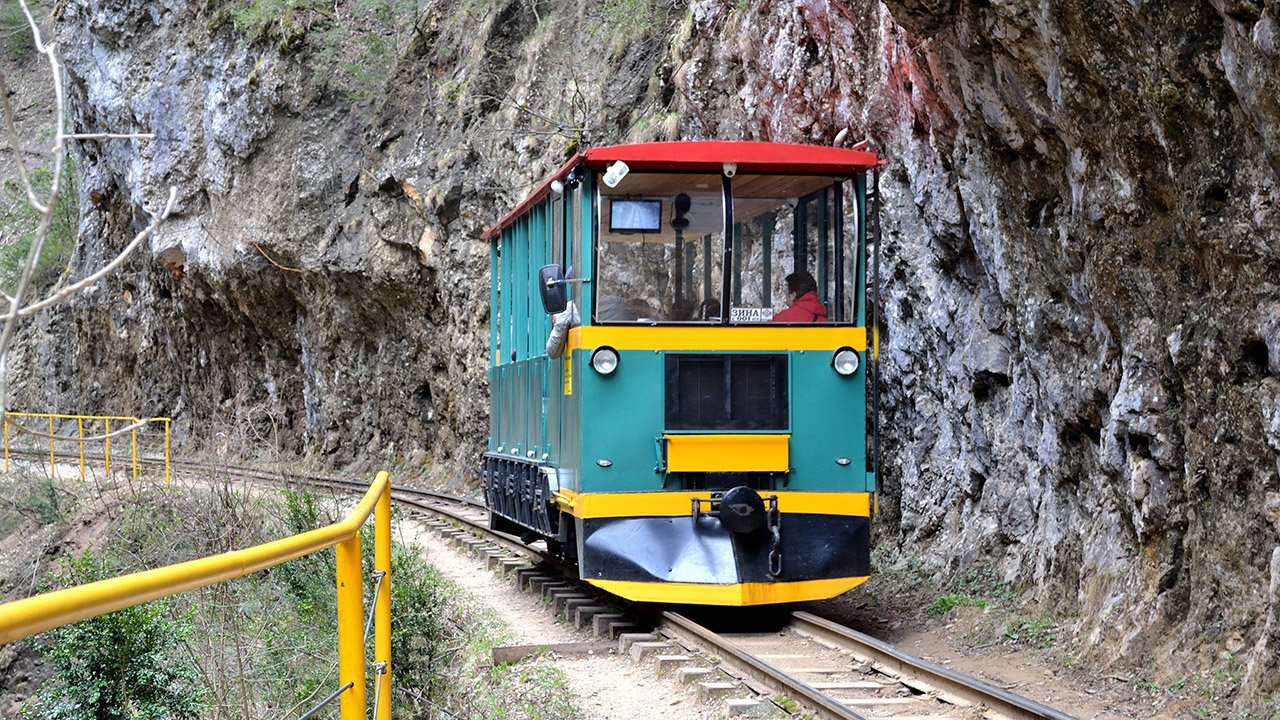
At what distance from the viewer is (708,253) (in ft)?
31.9

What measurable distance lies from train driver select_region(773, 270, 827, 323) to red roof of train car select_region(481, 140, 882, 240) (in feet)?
2.52

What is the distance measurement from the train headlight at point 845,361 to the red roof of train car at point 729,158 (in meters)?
1.27

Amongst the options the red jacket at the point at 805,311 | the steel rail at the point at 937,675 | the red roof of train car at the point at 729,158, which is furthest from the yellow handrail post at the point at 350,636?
the red jacket at the point at 805,311

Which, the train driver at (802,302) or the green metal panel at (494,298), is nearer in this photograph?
the train driver at (802,302)

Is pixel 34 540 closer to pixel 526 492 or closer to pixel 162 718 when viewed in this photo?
pixel 526 492

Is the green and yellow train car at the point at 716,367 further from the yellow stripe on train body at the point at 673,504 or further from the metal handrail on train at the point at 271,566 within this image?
the metal handrail on train at the point at 271,566

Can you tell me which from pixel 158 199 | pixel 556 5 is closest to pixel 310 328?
pixel 158 199

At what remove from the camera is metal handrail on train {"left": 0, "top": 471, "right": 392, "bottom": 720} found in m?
1.89

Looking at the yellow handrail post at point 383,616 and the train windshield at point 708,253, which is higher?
the train windshield at point 708,253

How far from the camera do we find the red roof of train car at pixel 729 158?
9531mm

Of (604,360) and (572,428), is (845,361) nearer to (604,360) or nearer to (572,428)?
(604,360)

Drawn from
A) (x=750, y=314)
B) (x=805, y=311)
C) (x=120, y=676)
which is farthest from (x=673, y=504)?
(x=120, y=676)

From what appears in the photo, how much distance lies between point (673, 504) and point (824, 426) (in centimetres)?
124

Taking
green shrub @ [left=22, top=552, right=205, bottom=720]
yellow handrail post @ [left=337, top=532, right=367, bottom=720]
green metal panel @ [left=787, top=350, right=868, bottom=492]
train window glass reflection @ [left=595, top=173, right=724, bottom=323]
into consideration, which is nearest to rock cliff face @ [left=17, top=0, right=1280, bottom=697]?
green metal panel @ [left=787, top=350, right=868, bottom=492]
